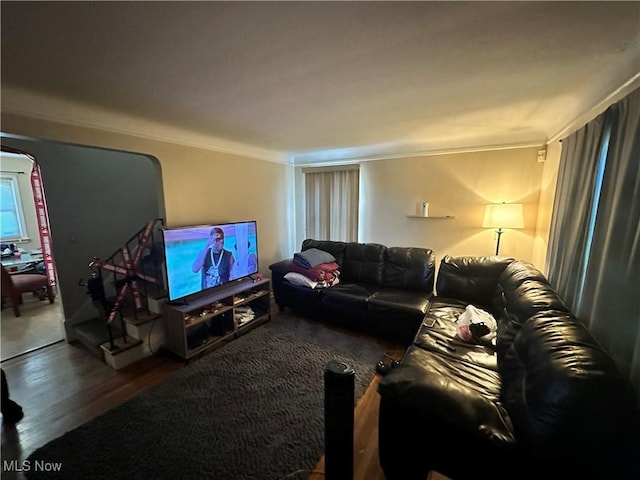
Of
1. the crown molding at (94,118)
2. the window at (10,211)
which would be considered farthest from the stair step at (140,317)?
the window at (10,211)

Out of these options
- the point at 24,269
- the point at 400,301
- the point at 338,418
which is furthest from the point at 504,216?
the point at 24,269

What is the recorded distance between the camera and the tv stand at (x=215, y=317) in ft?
→ 8.02

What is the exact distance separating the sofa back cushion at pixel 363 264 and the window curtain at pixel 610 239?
67.8 inches

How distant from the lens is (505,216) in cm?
282

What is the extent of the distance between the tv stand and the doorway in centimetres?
153

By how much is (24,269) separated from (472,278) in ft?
21.3

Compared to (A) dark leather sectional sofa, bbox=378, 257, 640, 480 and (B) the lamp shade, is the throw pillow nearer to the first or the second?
(A) dark leather sectional sofa, bbox=378, 257, 640, 480

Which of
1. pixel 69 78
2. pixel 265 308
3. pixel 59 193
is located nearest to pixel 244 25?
pixel 69 78

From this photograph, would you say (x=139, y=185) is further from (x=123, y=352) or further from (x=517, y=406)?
(x=517, y=406)

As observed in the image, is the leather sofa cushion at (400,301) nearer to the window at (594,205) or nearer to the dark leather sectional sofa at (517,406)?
the dark leather sectional sofa at (517,406)

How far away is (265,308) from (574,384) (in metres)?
2.87

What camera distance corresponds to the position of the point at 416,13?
40.4 inches

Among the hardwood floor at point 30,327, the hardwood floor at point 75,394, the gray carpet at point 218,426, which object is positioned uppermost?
the gray carpet at point 218,426

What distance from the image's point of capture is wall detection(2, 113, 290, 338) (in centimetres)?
259
